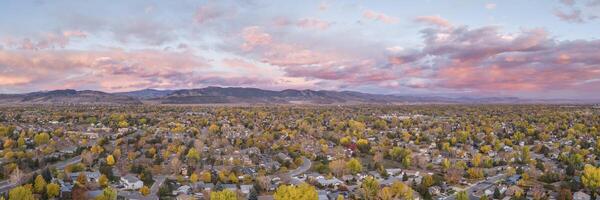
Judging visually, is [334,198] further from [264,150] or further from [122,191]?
[264,150]

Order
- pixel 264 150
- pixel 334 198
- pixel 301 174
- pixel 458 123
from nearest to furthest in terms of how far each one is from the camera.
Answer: pixel 334 198
pixel 301 174
pixel 264 150
pixel 458 123

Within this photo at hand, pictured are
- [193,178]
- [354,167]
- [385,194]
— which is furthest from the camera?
[354,167]

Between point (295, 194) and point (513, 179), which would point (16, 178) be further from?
point (513, 179)

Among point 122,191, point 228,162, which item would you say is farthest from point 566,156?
point 122,191

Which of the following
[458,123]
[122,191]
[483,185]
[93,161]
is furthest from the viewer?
[458,123]

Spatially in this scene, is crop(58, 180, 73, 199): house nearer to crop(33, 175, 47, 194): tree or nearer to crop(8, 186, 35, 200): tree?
crop(33, 175, 47, 194): tree

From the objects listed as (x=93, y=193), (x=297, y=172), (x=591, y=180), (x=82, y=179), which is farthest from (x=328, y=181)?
(x=591, y=180)
